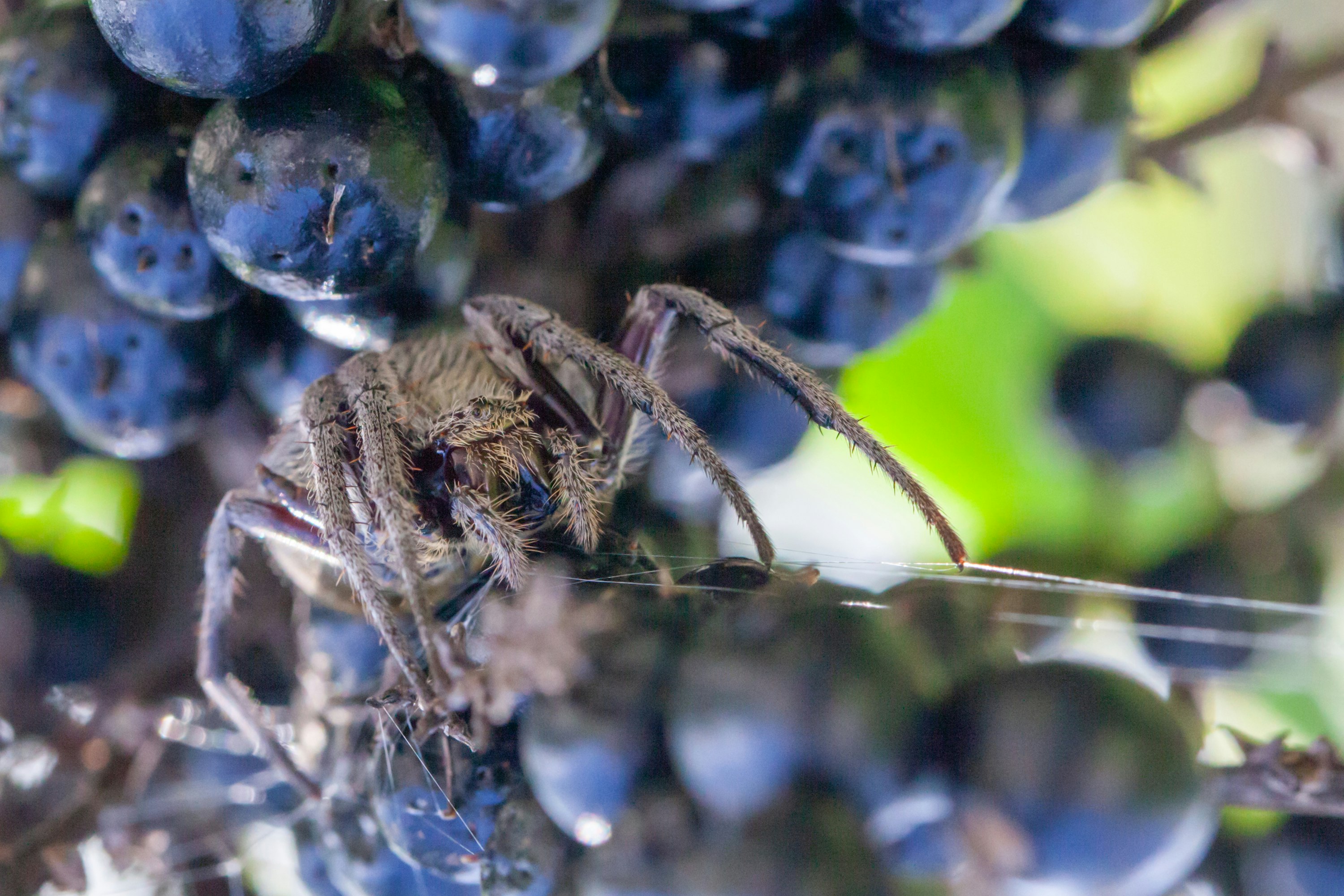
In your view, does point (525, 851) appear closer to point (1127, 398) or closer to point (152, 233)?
Result: point (152, 233)

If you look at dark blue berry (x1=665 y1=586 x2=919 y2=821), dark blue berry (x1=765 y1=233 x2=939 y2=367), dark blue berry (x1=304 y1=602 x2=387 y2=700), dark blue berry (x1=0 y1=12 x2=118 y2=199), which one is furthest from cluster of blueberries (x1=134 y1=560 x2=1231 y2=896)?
dark blue berry (x1=0 y1=12 x2=118 y2=199)

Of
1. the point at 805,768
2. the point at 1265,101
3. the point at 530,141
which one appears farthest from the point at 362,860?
the point at 1265,101

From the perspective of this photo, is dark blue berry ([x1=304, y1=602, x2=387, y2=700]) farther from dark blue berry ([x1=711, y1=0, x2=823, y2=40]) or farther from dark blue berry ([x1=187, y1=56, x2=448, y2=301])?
dark blue berry ([x1=711, y1=0, x2=823, y2=40])

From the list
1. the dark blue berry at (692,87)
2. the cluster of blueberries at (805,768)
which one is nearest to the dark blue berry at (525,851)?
the cluster of blueberries at (805,768)

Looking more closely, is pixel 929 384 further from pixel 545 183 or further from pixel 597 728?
pixel 597 728

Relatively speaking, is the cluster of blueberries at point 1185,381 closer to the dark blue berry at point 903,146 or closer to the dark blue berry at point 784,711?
the dark blue berry at point 903,146

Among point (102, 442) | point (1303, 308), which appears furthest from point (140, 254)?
point (1303, 308)
